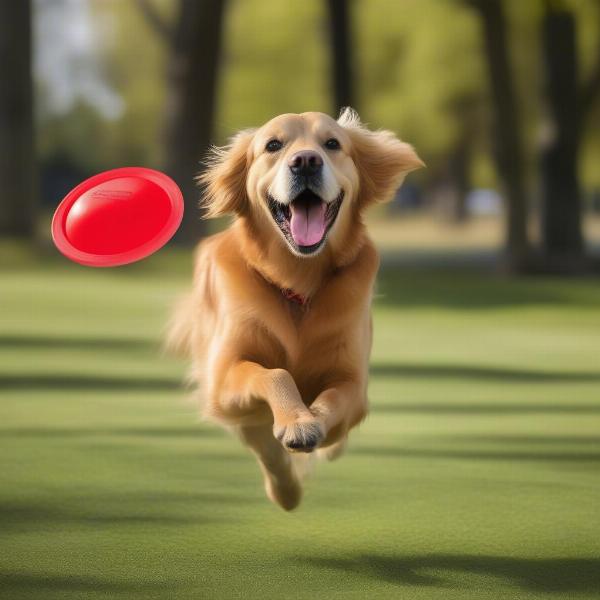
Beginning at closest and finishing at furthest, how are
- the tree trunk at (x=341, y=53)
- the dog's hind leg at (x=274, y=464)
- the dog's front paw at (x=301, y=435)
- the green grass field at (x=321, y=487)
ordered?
the dog's front paw at (x=301, y=435), the green grass field at (x=321, y=487), the dog's hind leg at (x=274, y=464), the tree trunk at (x=341, y=53)

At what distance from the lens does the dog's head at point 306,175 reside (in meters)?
5.30

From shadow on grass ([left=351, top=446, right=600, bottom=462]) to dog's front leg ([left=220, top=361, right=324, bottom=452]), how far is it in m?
2.43

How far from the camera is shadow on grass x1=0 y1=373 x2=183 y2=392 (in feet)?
33.7

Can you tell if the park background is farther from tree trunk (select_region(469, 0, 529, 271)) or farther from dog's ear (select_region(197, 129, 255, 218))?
dog's ear (select_region(197, 129, 255, 218))

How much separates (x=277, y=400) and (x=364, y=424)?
12.5 feet

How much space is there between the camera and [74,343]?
13.4m

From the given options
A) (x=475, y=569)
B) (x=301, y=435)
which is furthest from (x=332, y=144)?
(x=475, y=569)

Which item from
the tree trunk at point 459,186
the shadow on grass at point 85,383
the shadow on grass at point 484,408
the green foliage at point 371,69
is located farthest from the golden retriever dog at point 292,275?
the tree trunk at point 459,186

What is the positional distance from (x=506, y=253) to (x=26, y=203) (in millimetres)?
8741

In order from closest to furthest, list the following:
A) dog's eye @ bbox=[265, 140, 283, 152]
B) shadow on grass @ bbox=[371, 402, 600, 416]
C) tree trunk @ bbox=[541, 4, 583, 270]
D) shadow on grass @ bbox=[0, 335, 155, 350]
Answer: dog's eye @ bbox=[265, 140, 283, 152] → shadow on grass @ bbox=[371, 402, 600, 416] → shadow on grass @ bbox=[0, 335, 155, 350] → tree trunk @ bbox=[541, 4, 583, 270]

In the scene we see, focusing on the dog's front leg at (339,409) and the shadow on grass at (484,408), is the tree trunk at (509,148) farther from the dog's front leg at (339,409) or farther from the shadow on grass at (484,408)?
the dog's front leg at (339,409)

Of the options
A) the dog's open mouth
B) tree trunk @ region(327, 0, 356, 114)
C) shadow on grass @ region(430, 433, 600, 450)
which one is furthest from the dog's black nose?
tree trunk @ region(327, 0, 356, 114)

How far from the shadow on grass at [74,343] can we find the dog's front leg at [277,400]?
25.4 feet

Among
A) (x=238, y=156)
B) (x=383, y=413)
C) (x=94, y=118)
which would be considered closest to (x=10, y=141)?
(x=383, y=413)
